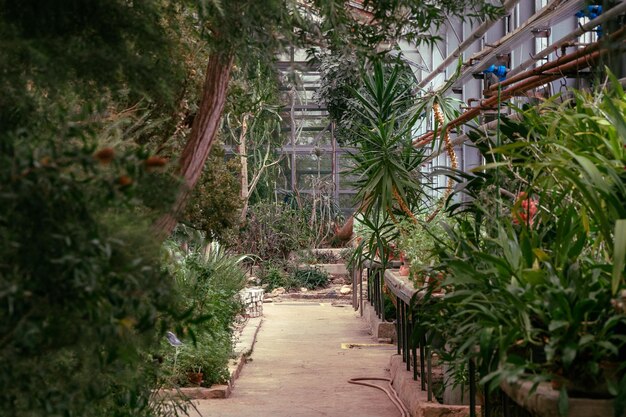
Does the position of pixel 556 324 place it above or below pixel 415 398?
above

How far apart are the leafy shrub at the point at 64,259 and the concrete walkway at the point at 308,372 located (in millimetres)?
4593

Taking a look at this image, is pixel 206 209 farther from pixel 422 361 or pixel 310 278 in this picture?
pixel 310 278

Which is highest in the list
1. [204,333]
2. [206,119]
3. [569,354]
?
[206,119]

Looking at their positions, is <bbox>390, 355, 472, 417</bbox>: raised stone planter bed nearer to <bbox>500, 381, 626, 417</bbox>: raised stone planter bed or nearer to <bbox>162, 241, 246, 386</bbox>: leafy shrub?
<bbox>162, 241, 246, 386</bbox>: leafy shrub

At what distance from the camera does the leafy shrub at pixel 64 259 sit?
5.16ft

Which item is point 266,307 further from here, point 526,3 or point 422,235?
point 422,235

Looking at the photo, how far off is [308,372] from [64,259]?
6893mm

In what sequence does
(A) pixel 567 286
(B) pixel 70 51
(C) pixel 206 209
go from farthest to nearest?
(C) pixel 206 209
(A) pixel 567 286
(B) pixel 70 51

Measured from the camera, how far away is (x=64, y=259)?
5.01 feet

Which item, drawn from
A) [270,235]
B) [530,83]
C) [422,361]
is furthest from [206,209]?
[270,235]

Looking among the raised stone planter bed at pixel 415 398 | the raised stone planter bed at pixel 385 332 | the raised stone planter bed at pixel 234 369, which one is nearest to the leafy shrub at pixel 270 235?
the raised stone planter bed at pixel 234 369

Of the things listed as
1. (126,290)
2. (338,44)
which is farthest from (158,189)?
(338,44)

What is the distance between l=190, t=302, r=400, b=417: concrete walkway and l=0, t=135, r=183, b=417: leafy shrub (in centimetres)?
459

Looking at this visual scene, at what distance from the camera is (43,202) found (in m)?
1.59
